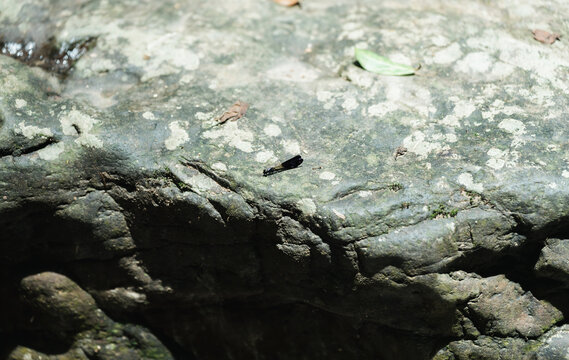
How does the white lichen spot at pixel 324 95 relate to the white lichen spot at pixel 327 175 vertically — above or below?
above

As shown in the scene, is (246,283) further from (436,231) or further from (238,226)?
(436,231)

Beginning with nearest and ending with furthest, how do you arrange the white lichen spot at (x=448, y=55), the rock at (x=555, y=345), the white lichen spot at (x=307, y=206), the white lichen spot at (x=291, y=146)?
1. the white lichen spot at (x=307, y=206)
2. the rock at (x=555, y=345)
3. the white lichen spot at (x=291, y=146)
4. the white lichen spot at (x=448, y=55)

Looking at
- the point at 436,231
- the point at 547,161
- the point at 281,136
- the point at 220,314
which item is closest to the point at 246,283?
the point at 220,314

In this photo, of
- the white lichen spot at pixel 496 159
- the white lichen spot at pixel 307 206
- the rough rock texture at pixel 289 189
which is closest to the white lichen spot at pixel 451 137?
the rough rock texture at pixel 289 189

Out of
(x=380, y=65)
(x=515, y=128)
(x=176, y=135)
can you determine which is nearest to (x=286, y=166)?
(x=176, y=135)

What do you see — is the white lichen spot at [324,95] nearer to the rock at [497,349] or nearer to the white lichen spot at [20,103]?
the rock at [497,349]

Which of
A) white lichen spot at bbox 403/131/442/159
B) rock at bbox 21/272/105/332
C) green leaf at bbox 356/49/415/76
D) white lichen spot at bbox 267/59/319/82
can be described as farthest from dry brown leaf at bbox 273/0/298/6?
rock at bbox 21/272/105/332

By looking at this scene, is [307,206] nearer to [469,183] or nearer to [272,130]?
[272,130]
